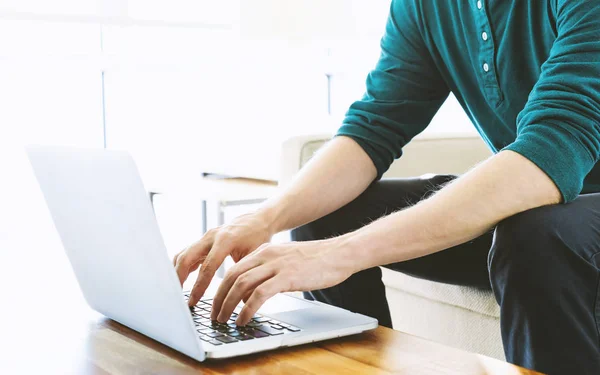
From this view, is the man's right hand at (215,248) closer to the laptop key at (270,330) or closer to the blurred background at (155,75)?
the laptop key at (270,330)

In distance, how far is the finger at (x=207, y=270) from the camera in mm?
942

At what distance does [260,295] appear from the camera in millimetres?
827

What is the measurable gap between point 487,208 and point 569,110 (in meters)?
0.18

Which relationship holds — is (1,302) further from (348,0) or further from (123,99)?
(348,0)

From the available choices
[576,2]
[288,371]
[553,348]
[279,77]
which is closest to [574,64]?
[576,2]

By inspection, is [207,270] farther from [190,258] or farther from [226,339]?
[226,339]

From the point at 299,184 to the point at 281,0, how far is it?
2549 millimetres

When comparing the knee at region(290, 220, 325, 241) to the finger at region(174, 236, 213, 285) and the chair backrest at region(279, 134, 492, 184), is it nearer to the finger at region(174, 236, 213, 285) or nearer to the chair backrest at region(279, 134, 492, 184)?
the finger at region(174, 236, 213, 285)

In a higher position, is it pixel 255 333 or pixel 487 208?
pixel 487 208

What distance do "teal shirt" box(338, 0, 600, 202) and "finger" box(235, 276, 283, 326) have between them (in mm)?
375

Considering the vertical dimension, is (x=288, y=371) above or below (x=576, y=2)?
below

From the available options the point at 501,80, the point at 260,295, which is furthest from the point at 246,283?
the point at 501,80

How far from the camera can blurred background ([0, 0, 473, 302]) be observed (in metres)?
3.62

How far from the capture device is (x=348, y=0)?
13.1 ft
